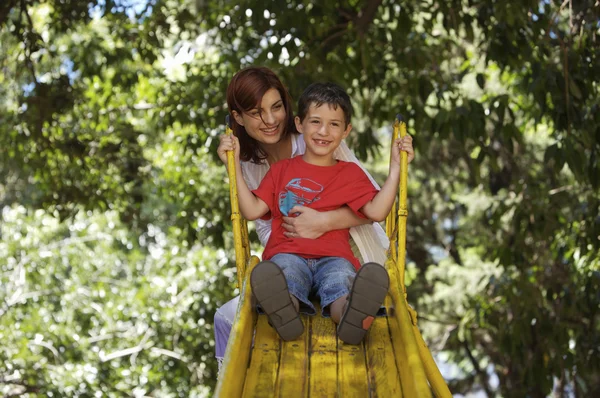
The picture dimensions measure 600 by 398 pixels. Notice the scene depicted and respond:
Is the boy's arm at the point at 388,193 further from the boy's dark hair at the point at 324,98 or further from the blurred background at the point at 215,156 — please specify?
the blurred background at the point at 215,156

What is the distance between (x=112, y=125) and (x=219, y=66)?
6.73 feet

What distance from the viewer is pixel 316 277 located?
4016mm

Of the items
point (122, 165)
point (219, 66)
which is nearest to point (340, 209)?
point (219, 66)

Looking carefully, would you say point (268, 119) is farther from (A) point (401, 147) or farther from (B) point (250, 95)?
(A) point (401, 147)

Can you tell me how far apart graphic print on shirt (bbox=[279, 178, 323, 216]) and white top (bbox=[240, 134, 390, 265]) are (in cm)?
25

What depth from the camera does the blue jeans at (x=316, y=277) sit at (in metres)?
3.85

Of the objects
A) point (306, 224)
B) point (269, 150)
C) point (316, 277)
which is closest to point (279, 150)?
point (269, 150)

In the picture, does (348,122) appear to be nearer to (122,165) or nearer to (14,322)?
(122,165)

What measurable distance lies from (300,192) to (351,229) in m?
0.30

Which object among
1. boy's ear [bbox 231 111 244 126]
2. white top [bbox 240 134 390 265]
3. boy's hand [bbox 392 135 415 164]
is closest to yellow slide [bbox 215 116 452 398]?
white top [bbox 240 134 390 265]

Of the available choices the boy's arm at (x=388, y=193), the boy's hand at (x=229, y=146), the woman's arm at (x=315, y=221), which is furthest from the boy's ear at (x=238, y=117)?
the boy's arm at (x=388, y=193)

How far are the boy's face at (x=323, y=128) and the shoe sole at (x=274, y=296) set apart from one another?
37.7 inches

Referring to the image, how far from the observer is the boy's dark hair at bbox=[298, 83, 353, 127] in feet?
13.9

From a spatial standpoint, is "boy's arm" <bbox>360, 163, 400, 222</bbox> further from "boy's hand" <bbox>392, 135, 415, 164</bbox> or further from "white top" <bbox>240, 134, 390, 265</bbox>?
"white top" <bbox>240, 134, 390, 265</bbox>
